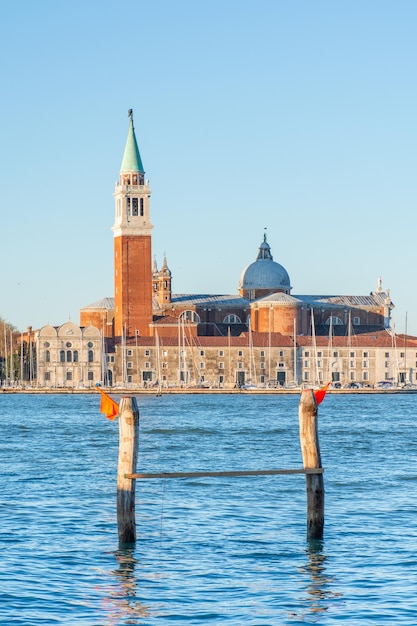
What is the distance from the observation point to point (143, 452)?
34.7 m

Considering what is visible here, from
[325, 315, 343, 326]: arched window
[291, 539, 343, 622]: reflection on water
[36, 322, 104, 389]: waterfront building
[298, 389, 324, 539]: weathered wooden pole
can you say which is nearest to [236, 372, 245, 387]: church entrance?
[36, 322, 104, 389]: waterfront building

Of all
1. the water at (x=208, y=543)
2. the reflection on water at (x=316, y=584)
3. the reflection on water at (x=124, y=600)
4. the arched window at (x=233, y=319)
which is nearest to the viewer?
the reflection on water at (x=124, y=600)

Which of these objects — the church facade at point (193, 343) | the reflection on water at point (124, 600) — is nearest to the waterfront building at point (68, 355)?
the church facade at point (193, 343)

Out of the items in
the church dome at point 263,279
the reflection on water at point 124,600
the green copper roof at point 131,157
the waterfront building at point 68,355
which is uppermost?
the green copper roof at point 131,157

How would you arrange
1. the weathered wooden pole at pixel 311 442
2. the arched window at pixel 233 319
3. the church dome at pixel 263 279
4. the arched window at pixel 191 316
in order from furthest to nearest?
the church dome at pixel 263 279
the arched window at pixel 233 319
the arched window at pixel 191 316
the weathered wooden pole at pixel 311 442

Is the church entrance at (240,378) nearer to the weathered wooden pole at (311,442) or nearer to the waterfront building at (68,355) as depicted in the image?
the waterfront building at (68,355)

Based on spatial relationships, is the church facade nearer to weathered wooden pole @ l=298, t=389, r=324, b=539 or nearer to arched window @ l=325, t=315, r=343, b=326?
arched window @ l=325, t=315, r=343, b=326

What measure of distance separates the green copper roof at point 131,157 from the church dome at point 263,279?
50.6 ft

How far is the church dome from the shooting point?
111625 mm

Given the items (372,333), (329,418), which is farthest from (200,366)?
(329,418)

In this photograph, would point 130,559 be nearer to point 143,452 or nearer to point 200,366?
point 143,452

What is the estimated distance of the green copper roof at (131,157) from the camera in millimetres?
102562

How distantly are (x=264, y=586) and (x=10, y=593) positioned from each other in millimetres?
2953

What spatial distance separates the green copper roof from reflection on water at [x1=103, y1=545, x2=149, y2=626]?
3412 inches
